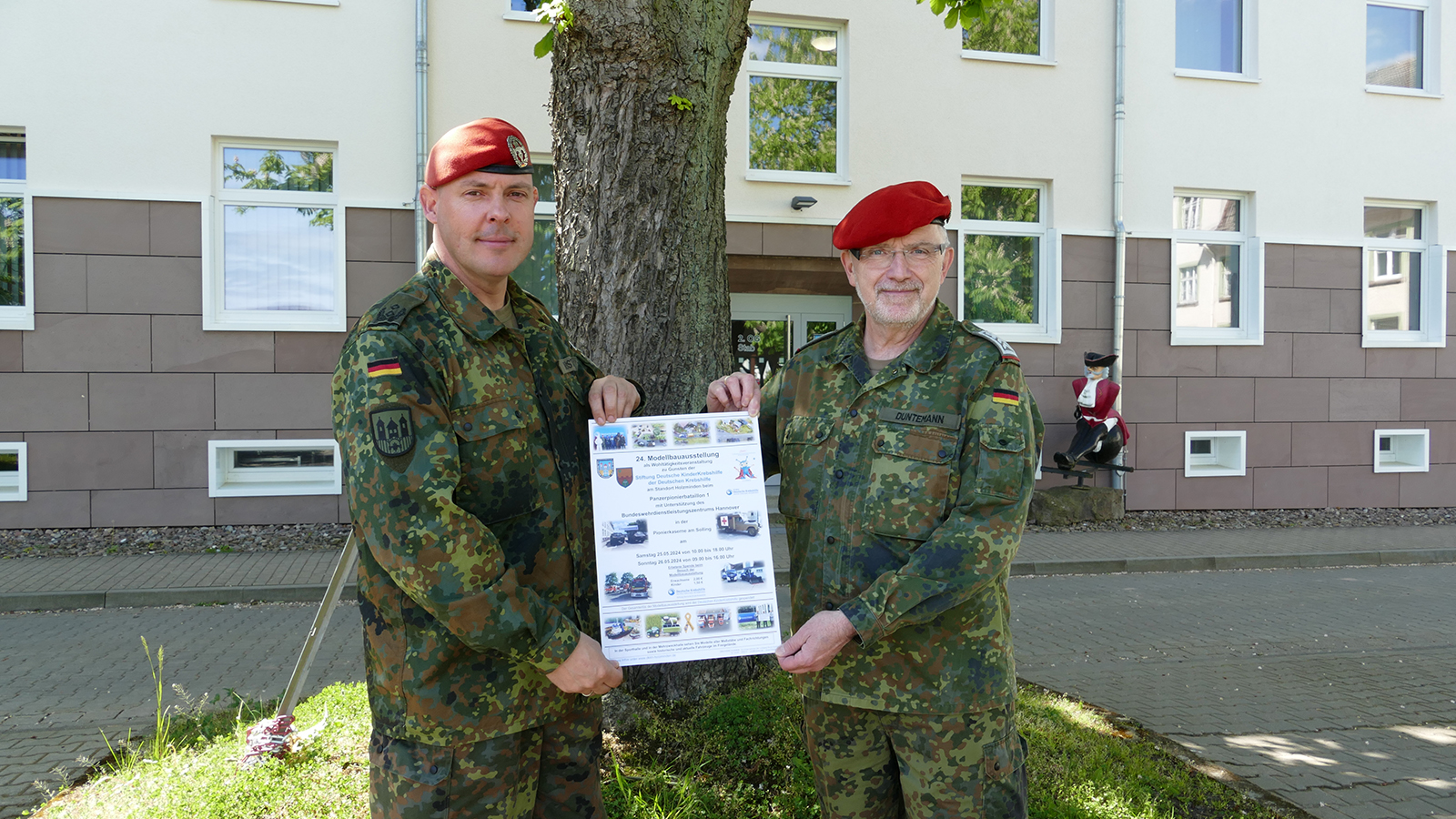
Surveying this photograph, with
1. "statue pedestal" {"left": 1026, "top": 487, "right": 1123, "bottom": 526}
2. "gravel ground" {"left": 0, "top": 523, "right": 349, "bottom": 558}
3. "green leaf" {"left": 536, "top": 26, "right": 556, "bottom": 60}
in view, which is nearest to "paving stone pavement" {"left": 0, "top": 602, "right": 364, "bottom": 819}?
"gravel ground" {"left": 0, "top": 523, "right": 349, "bottom": 558}

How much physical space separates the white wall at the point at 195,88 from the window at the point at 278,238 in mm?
264

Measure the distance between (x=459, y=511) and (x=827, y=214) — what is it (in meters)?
9.81

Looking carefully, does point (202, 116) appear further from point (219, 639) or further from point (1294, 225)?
point (1294, 225)

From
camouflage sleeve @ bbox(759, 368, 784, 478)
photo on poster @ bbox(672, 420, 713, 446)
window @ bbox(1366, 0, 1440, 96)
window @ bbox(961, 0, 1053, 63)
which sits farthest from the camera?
window @ bbox(1366, 0, 1440, 96)

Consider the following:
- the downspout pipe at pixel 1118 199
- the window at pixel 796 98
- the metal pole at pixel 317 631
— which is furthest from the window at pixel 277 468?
the downspout pipe at pixel 1118 199

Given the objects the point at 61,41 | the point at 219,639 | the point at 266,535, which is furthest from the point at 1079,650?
the point at 61,41

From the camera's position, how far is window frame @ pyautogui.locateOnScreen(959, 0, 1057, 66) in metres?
11.5

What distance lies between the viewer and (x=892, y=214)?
7.52 ft

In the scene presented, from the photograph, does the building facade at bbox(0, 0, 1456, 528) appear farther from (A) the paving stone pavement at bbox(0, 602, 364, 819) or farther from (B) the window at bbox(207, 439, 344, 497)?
(A) the paving stone pavement at bbox(0, 602, 364, 819)

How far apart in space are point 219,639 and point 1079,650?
19.1ft

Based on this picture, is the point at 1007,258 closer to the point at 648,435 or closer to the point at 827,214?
the point at 827,214

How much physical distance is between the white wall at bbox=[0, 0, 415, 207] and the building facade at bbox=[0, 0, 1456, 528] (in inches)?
1.2

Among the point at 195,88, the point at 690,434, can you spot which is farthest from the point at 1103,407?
the point at 195,88

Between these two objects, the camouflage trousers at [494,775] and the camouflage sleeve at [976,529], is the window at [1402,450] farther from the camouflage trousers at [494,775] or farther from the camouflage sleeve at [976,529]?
the camouflage trousers at [494,775]
